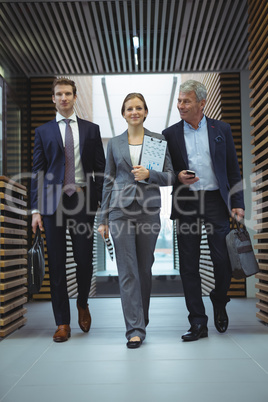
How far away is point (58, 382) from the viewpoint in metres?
2.57

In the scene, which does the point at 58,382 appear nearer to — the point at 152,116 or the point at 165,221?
the point at 165,221

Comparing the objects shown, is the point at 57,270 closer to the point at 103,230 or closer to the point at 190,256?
the point at 103,230

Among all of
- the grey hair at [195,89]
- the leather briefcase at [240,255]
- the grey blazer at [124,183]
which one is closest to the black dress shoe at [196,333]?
the leather briefcase at [240,255]

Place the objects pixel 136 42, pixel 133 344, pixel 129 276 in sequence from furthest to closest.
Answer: pixel 136 42 < pixel 129 276 < pixel 133 344

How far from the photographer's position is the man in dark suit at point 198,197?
373cm

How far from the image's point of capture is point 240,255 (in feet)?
11.9

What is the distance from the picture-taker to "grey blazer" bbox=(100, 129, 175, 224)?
11.7 ft

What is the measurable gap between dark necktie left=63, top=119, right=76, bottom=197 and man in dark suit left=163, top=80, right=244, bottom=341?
792mm

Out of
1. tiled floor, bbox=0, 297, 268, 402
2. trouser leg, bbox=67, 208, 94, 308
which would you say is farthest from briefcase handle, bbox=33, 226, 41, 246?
tiled floor, bbox=0, 297, 268, 402

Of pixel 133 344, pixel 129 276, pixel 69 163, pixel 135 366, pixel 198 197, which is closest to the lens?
pixel 135 366

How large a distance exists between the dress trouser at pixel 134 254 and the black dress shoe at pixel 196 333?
328mm

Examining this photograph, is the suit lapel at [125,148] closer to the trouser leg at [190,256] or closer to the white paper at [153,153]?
→ the white paper at [153,153]

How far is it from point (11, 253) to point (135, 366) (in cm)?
174

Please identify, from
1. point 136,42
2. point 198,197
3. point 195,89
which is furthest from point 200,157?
point 136,42
